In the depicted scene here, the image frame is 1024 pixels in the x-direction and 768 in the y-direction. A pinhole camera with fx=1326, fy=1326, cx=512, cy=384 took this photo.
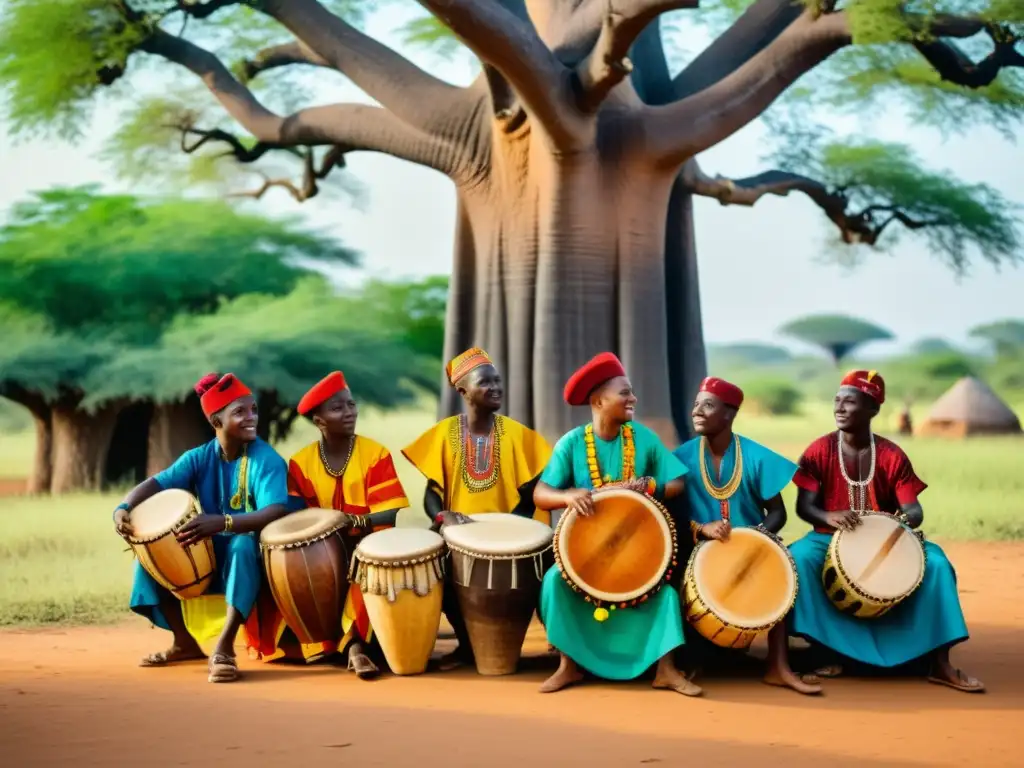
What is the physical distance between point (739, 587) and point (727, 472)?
2.12ft

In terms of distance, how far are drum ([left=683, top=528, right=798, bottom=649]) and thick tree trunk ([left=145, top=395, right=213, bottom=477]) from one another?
12.4m

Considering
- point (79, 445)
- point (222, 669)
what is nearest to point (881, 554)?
point (222, 669)

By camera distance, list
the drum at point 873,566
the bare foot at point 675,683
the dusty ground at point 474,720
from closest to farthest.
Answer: the dusty ground at point 474,720, the bare foot at point 675,683, the drum at point 873,566

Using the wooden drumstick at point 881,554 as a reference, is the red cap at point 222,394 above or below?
above

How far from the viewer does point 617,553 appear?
5.91 metres

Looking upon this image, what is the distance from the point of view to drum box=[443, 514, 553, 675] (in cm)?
609

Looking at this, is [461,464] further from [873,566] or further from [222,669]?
[873,566]

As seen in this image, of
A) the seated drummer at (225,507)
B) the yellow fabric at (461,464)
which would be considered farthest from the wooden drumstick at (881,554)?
the seated drummer at (225,507)

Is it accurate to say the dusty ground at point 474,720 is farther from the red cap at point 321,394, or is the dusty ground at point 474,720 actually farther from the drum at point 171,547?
the red cap at point 321,394

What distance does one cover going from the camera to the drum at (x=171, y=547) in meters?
6.22

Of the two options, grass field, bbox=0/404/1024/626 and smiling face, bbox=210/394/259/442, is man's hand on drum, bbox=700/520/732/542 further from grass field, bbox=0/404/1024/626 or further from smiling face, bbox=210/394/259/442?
grass field, bbox=0/404/1024/626

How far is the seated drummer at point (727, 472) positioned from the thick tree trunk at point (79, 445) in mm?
12707

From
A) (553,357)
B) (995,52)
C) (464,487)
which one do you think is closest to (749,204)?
(995,52)

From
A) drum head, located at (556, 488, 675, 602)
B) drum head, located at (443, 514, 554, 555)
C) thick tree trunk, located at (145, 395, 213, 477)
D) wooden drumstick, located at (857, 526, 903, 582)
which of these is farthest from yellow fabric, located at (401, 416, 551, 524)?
thick tree trunk, located at (145, 395, 213, 477)
